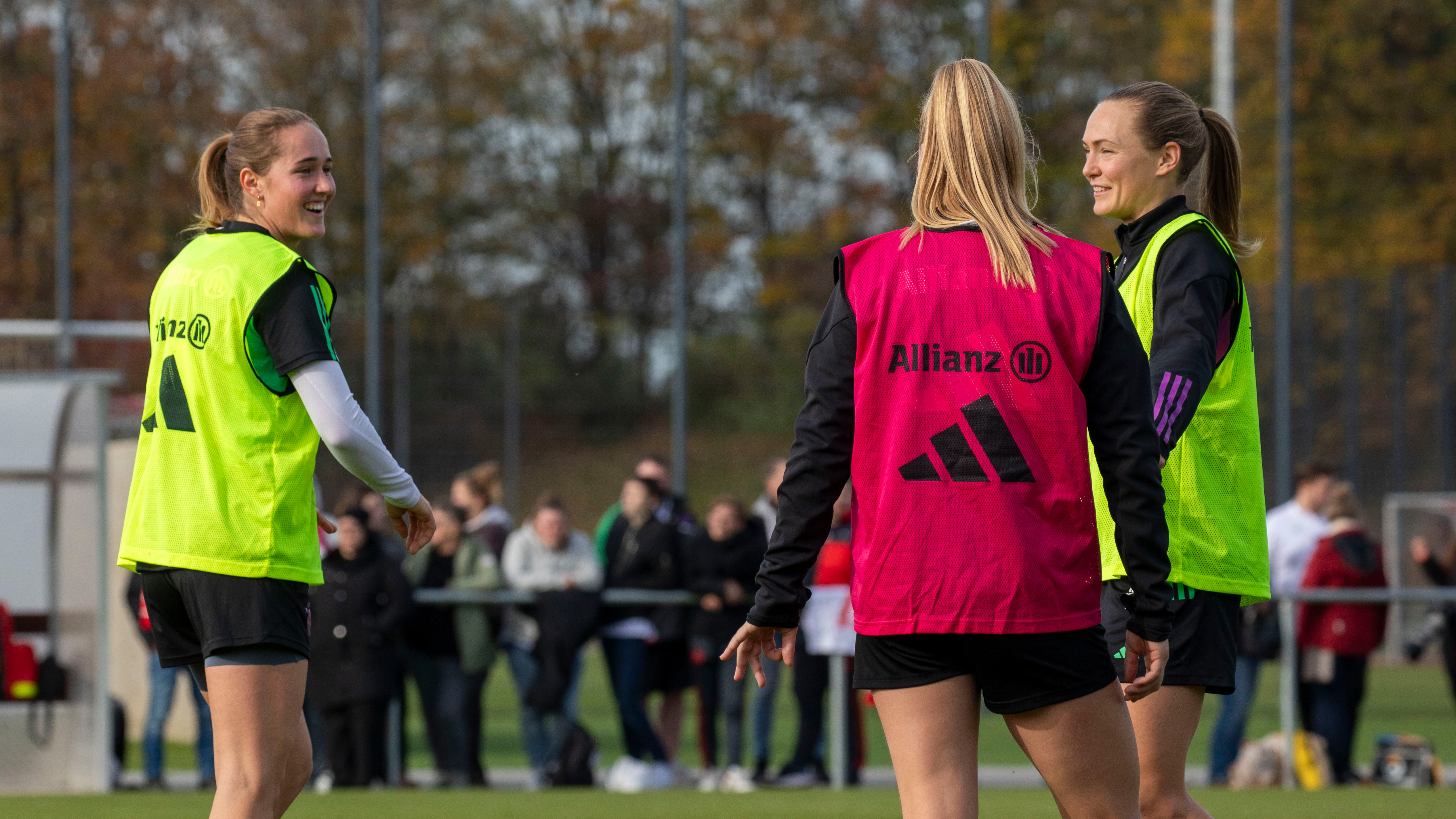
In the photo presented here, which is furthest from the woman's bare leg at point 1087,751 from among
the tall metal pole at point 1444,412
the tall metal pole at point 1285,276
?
the tall metal pole at point 1444,412

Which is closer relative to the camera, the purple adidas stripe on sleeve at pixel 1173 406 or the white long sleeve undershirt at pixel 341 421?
the purple adidas stripe on sleeve at pixel 1173 406

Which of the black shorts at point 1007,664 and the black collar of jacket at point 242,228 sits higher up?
the black collar of jacket at point 242,228

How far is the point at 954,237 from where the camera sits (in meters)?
2.71

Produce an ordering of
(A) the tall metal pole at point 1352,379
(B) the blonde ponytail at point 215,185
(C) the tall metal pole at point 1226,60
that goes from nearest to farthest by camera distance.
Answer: (B) the blonde ponytail at point 215,185 < (A) the tall metal pole at point 1352,379 < (C) the tall metal pole at point 1226,60

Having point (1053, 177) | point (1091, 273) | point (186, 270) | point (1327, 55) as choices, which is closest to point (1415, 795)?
point (1091, 273)

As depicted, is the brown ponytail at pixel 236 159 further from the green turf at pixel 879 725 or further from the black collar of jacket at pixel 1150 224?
the green turf at pixel 879 725

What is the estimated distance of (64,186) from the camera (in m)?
12.3

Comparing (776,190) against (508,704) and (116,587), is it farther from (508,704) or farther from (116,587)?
(116,587)

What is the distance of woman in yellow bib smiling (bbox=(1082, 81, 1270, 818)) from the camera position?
324 cm

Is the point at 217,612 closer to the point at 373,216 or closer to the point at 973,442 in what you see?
the point at 973,442

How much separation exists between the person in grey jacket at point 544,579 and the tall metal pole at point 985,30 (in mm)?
4560

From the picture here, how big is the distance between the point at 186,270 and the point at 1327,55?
82.0ft

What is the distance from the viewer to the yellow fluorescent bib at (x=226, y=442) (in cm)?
334

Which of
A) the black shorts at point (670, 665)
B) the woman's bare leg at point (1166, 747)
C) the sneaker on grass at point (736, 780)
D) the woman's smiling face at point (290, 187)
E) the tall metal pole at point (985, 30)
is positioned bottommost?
the sneaker on grass at point (736, 780)
